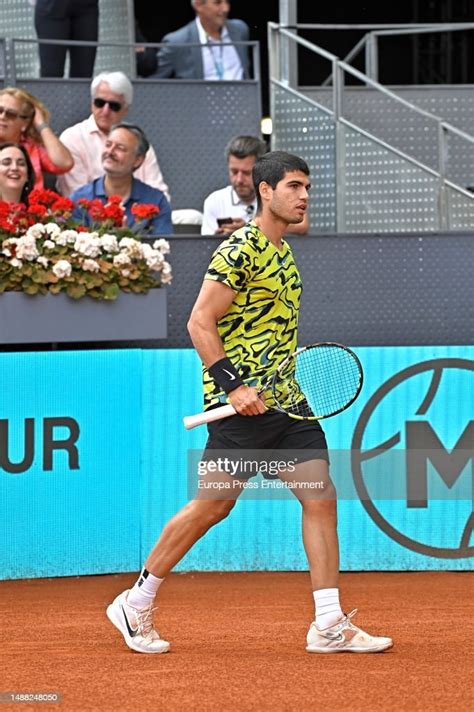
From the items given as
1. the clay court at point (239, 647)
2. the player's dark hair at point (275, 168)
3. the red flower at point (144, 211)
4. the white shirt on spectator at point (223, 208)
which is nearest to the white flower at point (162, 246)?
the red flower at point (144, 211)

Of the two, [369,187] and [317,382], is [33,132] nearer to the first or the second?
[369,187]

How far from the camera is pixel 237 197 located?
986 cm

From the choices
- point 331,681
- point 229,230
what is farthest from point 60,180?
point 331,681

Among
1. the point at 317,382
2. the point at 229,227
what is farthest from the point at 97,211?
the point at 317,382

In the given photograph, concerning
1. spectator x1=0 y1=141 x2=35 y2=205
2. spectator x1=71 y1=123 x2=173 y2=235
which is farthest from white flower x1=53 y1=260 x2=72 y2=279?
spectator x1=71 y1=123 x2=173 y2=235

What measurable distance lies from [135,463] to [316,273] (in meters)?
1.80

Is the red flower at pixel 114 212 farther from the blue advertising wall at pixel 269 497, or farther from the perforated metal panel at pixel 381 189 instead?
the perforated metal panel at pixel 381 189

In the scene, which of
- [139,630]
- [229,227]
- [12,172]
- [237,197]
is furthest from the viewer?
[237,197]

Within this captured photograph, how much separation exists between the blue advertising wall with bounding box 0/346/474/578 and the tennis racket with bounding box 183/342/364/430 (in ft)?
7.71

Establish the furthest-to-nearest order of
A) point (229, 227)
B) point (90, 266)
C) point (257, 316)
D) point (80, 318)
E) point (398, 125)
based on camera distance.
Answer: point (398, 125), point (229, 227), point (80, 318), point (90, 266), point (257, 316)

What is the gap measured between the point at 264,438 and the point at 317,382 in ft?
1.65

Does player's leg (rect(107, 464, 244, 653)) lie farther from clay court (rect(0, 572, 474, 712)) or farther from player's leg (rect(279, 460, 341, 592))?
player's leg (rect(279, 460, 341, 592))

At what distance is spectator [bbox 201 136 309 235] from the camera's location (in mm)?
9617

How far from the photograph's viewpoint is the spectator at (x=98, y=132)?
10.1 metres
